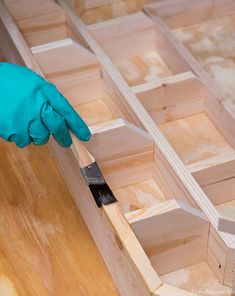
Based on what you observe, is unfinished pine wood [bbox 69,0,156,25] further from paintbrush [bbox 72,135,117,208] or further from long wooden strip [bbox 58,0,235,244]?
paintbrush [bbox 72,135,117,208]

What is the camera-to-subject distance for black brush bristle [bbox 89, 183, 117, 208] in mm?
1613

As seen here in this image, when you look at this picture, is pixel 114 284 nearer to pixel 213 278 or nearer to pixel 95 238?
pixel 95 238

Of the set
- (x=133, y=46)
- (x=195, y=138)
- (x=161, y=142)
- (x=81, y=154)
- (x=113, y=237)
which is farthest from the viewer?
(x=133, y=46)

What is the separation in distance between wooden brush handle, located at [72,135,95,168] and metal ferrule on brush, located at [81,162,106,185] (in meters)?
0.01

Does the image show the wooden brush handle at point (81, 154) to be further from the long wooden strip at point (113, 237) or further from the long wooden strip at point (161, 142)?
the long wooden strip at point (161, 142)

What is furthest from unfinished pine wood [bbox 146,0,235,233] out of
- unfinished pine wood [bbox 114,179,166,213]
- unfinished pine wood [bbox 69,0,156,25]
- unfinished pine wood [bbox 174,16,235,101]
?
unfinished pine wood [bbox 114,179,166,213]

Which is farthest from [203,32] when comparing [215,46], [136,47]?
[136,47]

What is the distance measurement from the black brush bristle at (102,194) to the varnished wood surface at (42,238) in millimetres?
268

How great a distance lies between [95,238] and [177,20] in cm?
101

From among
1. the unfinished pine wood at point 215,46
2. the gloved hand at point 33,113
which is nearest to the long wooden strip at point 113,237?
the gloved hand at point 33,113

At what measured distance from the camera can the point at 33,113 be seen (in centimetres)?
166

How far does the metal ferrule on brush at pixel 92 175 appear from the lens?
65.0 inches

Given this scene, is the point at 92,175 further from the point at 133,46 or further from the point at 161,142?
the point at 133,46

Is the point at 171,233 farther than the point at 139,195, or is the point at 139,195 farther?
the point at 139,195
